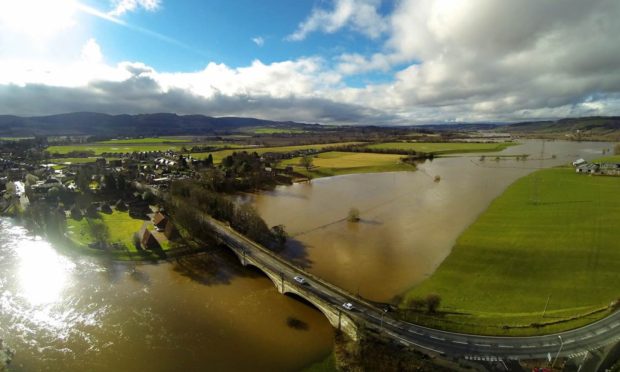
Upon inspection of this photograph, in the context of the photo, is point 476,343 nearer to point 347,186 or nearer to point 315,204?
point 315,204

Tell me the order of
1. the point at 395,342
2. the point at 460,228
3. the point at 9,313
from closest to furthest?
1. the point at 395,342
2. the point at 9,313
3. the point at 460,228

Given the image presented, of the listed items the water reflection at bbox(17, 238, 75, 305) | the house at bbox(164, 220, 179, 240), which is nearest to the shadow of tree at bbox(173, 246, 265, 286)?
the house at bbox(164, 220, 179, 240)

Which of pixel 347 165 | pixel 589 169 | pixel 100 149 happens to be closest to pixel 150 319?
pixel 347 165

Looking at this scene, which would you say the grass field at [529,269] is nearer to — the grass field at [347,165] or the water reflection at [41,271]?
the water reflection at [41,271]

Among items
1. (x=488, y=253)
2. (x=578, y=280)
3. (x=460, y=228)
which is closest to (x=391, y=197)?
(x=460, y=228)

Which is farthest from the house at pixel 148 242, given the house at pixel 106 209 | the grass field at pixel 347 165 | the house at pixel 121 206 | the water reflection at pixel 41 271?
the grass field at pixel 347 165

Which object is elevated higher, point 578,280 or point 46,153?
point 46,153

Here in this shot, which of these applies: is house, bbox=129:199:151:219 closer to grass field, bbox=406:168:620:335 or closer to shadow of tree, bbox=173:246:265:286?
shadow of tree, bbox=173:246:265:286
